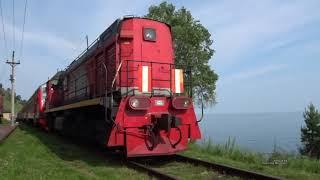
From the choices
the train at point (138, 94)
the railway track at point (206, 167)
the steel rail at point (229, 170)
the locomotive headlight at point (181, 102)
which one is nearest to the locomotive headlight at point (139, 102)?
the train at point (138, 94)

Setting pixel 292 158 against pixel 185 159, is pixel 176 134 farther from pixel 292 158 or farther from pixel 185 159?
pixel 292 158

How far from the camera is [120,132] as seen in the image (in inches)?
416

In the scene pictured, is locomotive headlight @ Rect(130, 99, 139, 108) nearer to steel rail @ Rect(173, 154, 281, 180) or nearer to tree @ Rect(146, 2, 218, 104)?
steel rail @ Rect(173, 154, 281, 180)

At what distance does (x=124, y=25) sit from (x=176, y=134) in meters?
3.17

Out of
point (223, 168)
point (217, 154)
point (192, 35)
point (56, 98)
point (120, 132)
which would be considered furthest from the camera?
point (192, 35)

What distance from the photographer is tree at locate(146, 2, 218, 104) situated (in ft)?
110

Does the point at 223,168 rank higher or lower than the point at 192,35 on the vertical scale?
lower

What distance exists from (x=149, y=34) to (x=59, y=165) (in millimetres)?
4127

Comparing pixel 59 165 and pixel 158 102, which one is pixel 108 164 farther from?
pixel 158 102

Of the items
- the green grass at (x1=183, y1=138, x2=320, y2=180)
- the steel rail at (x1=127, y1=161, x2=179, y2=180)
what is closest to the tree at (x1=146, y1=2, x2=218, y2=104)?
the green grass at (x1=183, y1=138, x2=320, y2=180)

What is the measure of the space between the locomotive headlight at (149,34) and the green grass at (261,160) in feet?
11.8

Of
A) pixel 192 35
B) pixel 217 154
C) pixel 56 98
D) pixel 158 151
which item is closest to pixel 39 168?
pixel 158 151

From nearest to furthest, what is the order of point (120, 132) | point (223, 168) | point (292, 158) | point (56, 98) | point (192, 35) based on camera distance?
point (223, 168), point (120, 132), point (292, 158), point (56, 98), point (192, 35)

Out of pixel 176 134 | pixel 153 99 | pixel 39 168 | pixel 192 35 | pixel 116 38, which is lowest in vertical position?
pixel 39 168
